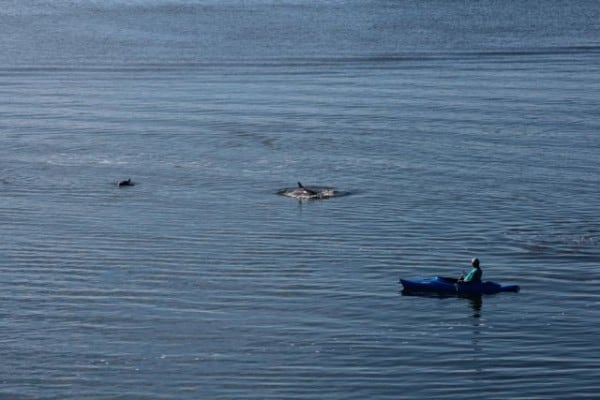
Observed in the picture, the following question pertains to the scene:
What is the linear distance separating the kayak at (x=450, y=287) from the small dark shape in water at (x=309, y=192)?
18700mm

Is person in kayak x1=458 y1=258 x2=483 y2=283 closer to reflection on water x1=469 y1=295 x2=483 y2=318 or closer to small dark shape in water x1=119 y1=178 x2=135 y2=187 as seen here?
reflection on water x1=469 y1=295 x2=483 y2=318

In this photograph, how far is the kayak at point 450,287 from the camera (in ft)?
170

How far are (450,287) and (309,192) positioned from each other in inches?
793

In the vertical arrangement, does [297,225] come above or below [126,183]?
below

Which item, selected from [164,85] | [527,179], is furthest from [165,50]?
[527,179]

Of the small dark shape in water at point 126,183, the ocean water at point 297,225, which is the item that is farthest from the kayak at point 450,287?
the small dark shape in water at point 126,183

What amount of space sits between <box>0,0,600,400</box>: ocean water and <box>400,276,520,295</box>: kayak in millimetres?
662

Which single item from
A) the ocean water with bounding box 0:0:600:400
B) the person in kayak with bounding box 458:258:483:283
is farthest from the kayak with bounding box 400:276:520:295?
the ocean water with bounding box 0:0:600:400

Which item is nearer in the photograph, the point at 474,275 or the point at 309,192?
the point at 474,275

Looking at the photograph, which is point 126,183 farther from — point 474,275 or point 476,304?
point 476,304

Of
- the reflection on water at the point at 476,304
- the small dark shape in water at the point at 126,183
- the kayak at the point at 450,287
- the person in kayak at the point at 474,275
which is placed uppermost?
the small dark shape in water at the point at 126,183

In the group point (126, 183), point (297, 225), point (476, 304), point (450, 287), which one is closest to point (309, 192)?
point (297, 225)

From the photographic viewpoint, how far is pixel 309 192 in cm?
7094

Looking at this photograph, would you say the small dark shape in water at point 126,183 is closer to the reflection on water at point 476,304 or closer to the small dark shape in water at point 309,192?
the small dark shape in water at point 309,192
